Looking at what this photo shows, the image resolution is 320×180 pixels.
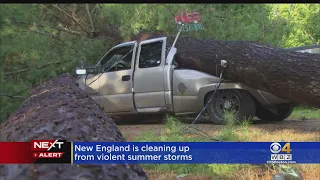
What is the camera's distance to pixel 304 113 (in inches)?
191

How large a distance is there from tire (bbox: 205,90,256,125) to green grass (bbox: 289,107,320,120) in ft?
1.66

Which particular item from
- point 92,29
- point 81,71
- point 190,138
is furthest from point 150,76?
point 190,138

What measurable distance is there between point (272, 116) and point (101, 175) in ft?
11.6

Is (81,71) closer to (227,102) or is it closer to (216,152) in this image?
(227,102)

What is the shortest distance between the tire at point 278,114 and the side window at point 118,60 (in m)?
1.69

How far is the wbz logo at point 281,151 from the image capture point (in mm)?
2600

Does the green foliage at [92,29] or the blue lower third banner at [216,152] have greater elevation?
the green foliage at [92,29]

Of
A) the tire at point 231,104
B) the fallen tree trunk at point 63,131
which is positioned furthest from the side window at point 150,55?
the fallen tree trunk at point 63,131

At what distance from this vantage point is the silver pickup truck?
4.91 m

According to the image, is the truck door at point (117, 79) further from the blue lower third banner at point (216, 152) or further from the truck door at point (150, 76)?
the blue lower third banner at point (216, 152)

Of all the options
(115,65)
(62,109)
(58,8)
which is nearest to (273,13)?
(115,65)

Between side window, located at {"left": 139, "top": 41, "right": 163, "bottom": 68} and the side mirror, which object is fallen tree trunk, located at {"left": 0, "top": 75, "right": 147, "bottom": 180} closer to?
the side mirror

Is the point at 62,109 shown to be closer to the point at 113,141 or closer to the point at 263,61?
the point at 113,141

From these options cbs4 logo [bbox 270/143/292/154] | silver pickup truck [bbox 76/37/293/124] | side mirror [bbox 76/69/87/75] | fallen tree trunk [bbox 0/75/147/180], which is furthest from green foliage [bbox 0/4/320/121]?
cbs4 logo [bbox 270/143/292/154]
